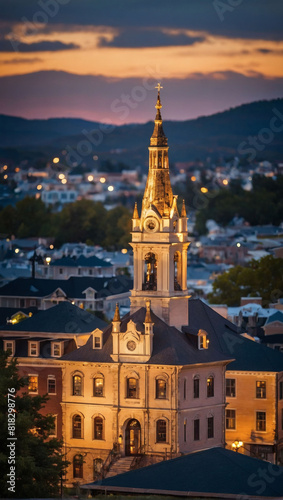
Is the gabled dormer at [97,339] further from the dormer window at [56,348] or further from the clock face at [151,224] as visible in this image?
the clock face at [151,224]

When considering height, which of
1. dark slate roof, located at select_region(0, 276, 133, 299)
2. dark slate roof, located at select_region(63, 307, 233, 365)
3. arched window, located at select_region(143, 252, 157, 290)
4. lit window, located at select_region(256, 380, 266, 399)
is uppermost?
dark slate roof, located at select_region(0, 276, 133, 299)

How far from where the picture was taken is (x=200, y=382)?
100500mm

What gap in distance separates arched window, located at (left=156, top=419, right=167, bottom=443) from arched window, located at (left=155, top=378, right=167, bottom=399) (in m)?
1.41

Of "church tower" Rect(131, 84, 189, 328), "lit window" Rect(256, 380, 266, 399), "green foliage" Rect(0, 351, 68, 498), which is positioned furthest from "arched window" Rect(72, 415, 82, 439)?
"lit window" Rect(256, 380, 266, 399)

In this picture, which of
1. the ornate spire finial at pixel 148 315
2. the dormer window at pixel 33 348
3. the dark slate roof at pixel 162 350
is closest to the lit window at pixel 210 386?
the dark slate roof at pixel 162 350

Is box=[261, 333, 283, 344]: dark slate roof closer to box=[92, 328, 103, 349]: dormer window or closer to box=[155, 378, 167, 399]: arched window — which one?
box=[92, 328, 103, 349]: dormer window

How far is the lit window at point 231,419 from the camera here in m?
107

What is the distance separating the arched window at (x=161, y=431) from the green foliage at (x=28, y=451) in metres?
8.22

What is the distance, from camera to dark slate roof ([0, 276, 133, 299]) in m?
172

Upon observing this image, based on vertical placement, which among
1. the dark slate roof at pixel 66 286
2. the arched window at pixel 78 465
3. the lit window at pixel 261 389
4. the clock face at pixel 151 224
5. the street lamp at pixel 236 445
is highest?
the clock face at pixel 151 224

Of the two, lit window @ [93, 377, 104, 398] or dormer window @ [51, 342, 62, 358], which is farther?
dormer window @ [51, 342, 62, 358]

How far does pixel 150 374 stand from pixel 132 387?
1400 millimetres

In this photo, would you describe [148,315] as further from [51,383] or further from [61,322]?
[61,322]

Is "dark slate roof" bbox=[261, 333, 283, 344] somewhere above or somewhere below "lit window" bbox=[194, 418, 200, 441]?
above
